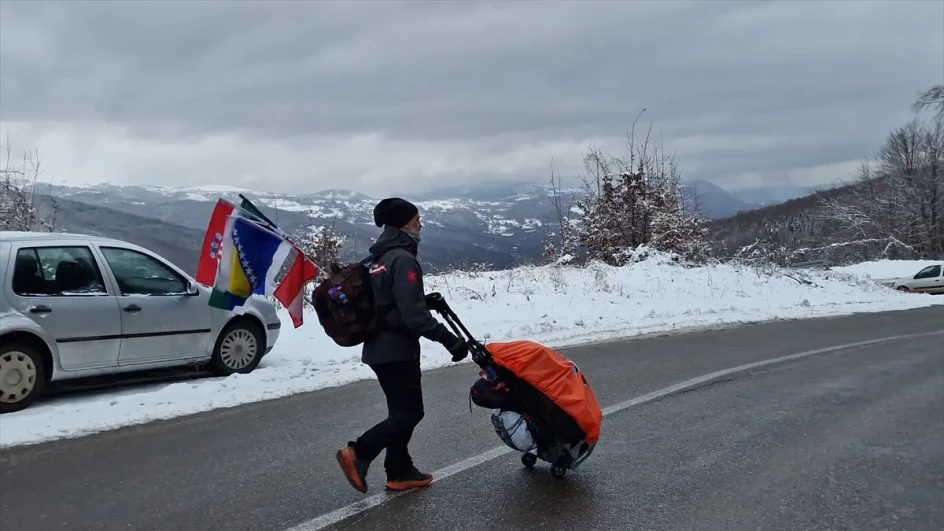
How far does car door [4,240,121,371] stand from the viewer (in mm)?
6922

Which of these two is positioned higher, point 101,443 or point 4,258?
point 4,258

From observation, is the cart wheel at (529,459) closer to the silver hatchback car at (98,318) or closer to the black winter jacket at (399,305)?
the black winter jacket at (399,305)

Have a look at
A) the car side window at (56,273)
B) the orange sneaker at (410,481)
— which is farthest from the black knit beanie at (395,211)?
the car side window at (56,273)

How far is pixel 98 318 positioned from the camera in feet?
23.9

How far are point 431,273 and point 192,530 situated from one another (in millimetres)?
14279

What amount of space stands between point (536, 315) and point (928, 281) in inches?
898

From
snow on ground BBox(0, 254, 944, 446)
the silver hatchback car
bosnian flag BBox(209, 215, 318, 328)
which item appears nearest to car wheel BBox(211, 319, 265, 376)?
the silver hatchback car

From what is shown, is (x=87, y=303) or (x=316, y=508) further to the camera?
(x=87, y=303)

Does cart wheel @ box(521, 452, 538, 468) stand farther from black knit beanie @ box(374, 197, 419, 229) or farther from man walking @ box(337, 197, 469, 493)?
black knit beanie @ box(374, 197, 419, 229)

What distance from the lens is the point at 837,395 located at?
7.90m

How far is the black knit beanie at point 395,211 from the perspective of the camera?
458 centimetres

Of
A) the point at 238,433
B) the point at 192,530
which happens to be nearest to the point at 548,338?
the point at 238,433

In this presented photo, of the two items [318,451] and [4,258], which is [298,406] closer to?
[318,451]

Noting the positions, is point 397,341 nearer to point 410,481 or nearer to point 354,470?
point 354,470
